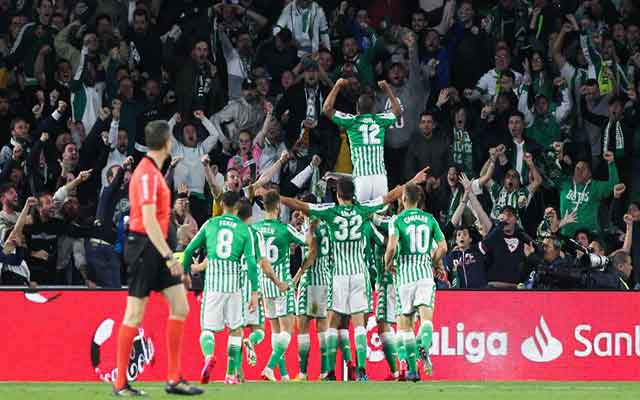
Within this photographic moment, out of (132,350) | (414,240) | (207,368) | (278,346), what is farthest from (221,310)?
(132,350)

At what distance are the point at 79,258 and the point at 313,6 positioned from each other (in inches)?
255

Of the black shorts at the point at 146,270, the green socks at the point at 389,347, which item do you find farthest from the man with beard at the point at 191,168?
the black shorts at the point at 146,270

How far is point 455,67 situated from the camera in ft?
82.7

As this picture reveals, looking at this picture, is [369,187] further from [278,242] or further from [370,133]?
[278,242]

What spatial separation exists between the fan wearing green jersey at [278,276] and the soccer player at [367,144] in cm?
104

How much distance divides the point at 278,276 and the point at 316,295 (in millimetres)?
507

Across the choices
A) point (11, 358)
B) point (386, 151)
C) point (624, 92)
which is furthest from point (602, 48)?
point (11, 358)

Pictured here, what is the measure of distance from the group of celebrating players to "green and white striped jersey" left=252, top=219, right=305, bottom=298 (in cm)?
1

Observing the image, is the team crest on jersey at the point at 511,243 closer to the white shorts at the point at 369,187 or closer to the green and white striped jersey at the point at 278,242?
the white shorts at the point at 369,187

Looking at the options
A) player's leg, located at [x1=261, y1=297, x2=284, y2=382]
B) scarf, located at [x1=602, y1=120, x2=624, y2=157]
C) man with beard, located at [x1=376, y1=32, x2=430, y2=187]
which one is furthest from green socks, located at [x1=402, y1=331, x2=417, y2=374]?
scarf, located at [x1=602, y1=120, x2=624, y2=157]

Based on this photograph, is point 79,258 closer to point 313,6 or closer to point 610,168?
point 313,6

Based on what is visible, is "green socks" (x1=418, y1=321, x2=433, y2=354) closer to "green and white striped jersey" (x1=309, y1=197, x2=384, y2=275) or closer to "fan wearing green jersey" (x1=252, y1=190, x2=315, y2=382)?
"green and white striped jersey" (x1=309, y1=197, x2=384, y2=275)

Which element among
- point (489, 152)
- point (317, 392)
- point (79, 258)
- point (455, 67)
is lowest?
point (317, 392)

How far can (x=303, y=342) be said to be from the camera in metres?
18.6
